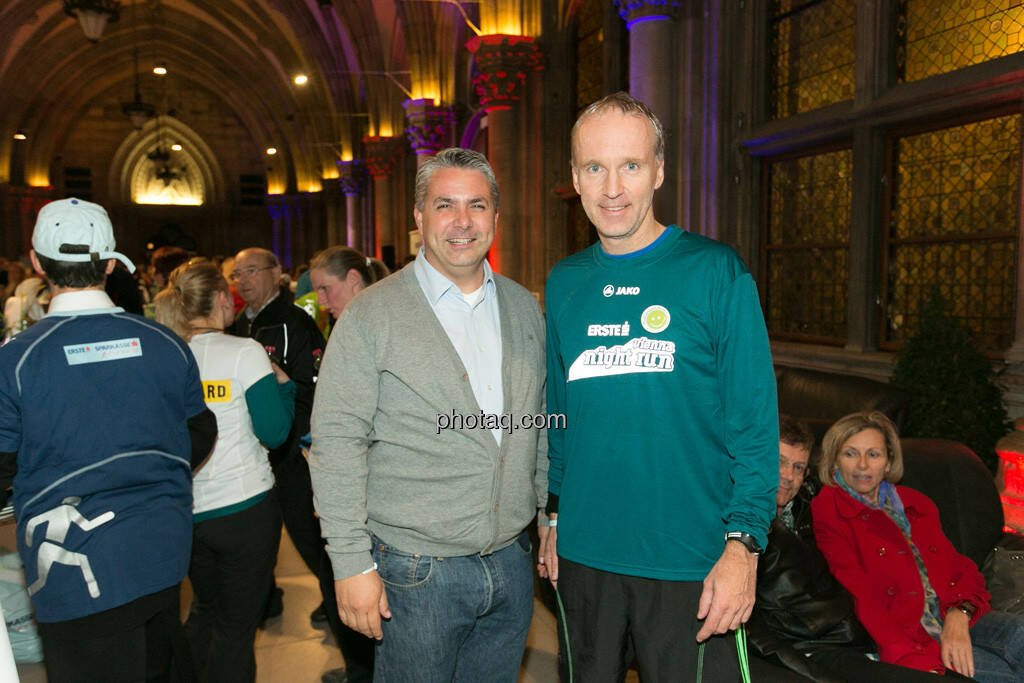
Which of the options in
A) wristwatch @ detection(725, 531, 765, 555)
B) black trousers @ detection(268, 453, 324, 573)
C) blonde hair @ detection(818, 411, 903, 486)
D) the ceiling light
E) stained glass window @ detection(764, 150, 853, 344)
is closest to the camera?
wristwatch @ detection(725, 531, 765, 555)

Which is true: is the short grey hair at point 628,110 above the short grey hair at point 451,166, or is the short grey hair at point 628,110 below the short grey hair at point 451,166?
above

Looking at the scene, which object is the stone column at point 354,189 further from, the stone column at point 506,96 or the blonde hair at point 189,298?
the blonde hair at point 189,298

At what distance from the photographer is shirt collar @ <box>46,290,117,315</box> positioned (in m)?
2.19

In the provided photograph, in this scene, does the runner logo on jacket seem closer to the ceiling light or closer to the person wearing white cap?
the person wearing white cap

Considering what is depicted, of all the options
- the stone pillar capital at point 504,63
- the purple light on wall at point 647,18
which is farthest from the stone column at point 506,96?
the purple light on wall at point 647,18

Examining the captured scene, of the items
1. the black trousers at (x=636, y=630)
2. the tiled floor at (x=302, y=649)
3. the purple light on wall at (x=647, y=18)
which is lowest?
the tiled floor at (x=302, y=649)

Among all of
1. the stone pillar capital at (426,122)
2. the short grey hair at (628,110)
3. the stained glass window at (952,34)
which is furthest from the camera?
the stone pillar capital at (426,122)

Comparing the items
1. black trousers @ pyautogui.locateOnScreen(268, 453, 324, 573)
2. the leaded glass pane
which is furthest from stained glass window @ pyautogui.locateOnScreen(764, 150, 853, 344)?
black trousers @ pyautogui.locateOnScreen(268, 453, 324, 573)

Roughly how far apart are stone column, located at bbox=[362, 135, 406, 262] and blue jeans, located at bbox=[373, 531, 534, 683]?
1950cm

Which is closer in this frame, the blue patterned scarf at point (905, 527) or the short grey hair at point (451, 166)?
the short grey hair at point (451, 166)

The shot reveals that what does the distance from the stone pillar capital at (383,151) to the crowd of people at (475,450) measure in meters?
19.8

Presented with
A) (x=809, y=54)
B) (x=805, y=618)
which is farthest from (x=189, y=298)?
(x=809, y=54)

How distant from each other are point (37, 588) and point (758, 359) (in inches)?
80.2

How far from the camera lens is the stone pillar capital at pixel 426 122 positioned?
17.6m
